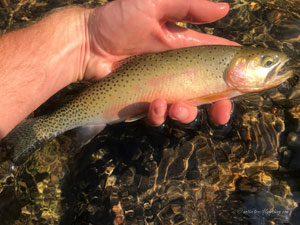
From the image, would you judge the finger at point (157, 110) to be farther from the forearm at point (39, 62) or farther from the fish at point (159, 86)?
the forearm at point (39, 62)

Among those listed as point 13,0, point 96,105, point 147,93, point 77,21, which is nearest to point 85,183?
point 96,105

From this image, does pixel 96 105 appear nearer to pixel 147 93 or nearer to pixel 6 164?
pixel 147 93

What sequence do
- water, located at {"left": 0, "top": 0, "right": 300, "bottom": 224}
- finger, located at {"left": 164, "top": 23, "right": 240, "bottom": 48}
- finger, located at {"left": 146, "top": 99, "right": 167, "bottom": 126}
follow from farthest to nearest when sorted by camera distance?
1. finger, located at {"left": 164, "top": 23, "right": 240, "bottom": 48}
2. water, located at {"left": 0, "top": 0, "right": 300, "bottom": 224}
3. finger, located at {"left": 146, "top": 99, "right": 167, "bottom": 126}

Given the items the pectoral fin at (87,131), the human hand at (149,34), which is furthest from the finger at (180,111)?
the pectoral fin at (87,131)

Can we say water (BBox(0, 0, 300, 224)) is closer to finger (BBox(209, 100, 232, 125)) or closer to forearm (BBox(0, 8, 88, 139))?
finger (BBox(209, 100, 232, 125))

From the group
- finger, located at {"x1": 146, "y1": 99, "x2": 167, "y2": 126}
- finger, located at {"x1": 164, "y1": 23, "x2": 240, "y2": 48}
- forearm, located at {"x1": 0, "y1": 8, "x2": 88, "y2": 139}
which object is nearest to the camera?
finger, located at {"x1": 146, "y1": 99, "x2": 167, "y2": 126}

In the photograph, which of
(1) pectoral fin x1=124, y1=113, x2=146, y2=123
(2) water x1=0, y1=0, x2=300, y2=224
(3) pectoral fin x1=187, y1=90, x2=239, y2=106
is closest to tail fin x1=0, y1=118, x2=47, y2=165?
(2) water x1=0, y1=0, x2=300, y2=224

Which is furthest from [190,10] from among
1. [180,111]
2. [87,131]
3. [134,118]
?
[87,131]

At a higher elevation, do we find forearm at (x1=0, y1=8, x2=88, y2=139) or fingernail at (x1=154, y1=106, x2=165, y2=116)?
forearm at (x1=0, y1=8, x2=88, y2=139)

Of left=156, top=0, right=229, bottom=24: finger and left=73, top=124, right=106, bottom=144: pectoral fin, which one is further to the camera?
left=73, top=124, right=106, bottom=144: pectoral fin
